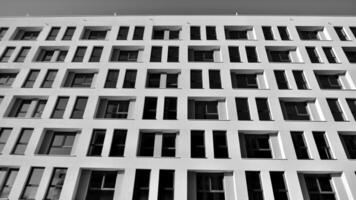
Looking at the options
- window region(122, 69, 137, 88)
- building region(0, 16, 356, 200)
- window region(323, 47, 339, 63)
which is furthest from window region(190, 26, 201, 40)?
window region(323, 47, 339, 63)

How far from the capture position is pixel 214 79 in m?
22.4

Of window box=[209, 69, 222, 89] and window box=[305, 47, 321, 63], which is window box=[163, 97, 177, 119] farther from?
window box=[305, 47, 321, 63]

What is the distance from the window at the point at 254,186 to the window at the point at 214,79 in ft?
25.2

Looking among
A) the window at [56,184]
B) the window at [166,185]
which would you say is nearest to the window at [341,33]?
the window at [166,185]

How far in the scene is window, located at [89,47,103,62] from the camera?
24.4 meters

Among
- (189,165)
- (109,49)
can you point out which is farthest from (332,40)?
(109,49)

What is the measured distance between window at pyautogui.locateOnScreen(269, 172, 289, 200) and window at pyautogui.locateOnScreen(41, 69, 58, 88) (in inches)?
746

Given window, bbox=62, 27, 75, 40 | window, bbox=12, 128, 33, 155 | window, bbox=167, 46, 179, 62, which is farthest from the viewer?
window, bbox=62, 27, 75, 40

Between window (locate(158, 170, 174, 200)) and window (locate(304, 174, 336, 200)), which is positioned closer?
window (locate(158, 170, 174, 200))

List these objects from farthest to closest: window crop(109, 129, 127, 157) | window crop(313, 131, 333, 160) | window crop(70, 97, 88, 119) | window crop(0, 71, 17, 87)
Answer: window crop(0, 71, 17, 87), window crop(70, 97, 88, 119), window crop(109, 129, 127, 157), window crop(313, 131, 333, 160)

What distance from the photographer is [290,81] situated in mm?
21781

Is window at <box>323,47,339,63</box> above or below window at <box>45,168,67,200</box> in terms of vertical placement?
above

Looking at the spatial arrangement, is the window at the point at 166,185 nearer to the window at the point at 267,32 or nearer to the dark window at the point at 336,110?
the dark window at the point at 336,110

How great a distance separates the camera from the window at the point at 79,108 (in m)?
20.3
